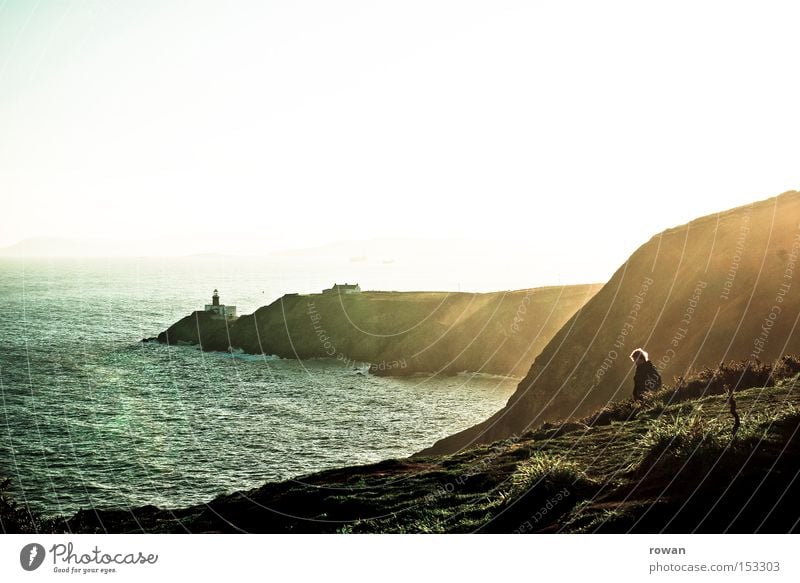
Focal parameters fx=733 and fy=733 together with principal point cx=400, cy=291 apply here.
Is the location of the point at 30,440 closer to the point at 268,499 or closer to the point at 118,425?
the point at 118,425

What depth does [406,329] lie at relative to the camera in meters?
135

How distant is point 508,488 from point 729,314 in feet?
77.3

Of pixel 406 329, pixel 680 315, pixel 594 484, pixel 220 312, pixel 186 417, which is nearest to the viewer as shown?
pixel 594 484

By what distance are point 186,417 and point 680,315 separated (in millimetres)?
61986

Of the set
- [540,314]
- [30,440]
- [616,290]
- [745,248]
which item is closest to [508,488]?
[745,248]

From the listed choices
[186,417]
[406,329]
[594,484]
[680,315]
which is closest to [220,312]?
[406,329]

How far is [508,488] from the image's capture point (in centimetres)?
2091

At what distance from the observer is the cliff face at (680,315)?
36.2 meters

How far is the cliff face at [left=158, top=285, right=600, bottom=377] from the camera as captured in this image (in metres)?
121

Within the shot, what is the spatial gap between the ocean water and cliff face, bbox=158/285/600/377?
17.6 ft

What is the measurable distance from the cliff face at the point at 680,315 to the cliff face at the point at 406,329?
56.1 m

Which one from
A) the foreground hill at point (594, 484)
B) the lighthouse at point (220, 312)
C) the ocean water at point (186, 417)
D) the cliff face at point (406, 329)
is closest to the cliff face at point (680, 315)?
the foreground hill at point (594, 484)

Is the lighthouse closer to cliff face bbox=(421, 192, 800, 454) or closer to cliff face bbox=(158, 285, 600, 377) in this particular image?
cliff face bbox=(158, 285, 600, 377)

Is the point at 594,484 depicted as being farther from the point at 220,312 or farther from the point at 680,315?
the point at 220,312
